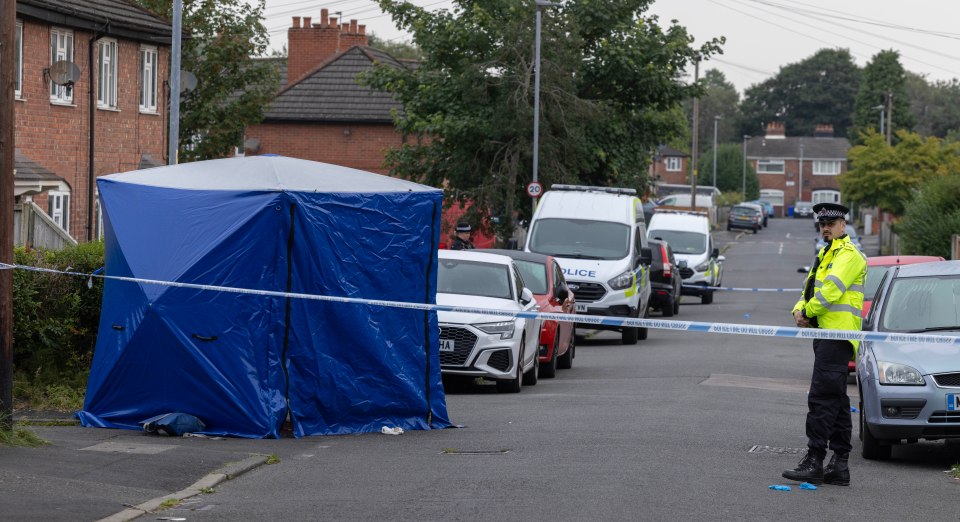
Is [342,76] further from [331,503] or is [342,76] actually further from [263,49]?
[331,503]

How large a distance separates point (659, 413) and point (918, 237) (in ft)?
80.2

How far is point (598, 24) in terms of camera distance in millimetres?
41688

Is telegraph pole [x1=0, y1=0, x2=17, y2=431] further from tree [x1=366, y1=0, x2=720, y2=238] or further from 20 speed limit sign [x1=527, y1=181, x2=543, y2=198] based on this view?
tree [x1=366, y1=0, x2=720, y2=238]

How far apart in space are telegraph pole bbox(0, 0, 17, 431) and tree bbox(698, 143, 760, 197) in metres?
116

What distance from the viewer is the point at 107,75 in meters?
32.2

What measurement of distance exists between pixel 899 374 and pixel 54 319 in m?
7.53

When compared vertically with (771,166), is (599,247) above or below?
below

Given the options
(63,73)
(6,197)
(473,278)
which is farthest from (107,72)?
(6,197)

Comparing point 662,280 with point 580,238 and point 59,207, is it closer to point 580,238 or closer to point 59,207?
point 580,238

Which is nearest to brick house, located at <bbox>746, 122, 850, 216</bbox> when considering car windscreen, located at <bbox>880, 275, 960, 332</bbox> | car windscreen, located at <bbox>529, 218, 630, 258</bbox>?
car windscreen, located at <bbox>529, 218, 630, 258</bbox>

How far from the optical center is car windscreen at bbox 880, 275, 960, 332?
11164 millimetres

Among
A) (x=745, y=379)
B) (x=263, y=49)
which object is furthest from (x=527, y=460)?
(x=263, y=49)

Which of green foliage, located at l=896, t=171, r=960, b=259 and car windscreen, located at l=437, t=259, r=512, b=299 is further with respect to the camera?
green foliage, located at l=896, t=171, r=960, b=259

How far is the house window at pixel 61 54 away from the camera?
29500 mm
